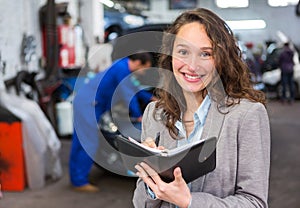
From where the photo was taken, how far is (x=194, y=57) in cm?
111

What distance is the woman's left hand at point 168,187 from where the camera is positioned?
0.97 meters

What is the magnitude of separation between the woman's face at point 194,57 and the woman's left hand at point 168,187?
28 cm

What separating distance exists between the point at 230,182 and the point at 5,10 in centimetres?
421

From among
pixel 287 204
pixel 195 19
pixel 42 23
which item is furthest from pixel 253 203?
pixel 42 23

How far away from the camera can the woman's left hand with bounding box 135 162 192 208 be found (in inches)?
38.0

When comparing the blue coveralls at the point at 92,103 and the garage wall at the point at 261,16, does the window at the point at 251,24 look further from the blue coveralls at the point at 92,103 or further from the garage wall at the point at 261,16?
the blue coveralls at the point at 92,103

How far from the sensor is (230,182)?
1.07m

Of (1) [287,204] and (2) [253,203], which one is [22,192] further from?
(2) [253,203]

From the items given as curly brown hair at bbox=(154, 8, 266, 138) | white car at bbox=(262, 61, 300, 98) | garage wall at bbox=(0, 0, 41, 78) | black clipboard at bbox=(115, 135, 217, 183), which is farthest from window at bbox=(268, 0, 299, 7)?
black clipboard at bbox=(115, 135, 217, 183)

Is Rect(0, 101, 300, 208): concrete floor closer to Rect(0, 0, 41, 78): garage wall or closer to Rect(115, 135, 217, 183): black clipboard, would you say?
Rect(0, 0, 41, 78): garage wall

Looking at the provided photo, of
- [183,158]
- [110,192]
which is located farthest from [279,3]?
[183,158]

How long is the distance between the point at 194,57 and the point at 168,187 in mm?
354

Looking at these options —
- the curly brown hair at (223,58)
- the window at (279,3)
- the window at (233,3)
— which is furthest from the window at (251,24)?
the curly brown hair at (223,58)

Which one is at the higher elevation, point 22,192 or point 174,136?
point 174,136
